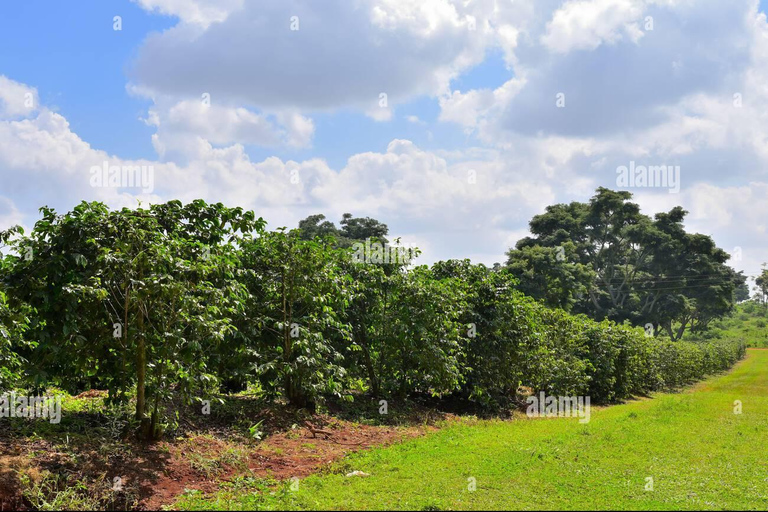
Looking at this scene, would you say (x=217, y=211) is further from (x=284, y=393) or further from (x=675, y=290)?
(x=675, y=290)

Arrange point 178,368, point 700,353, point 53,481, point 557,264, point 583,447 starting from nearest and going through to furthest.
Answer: point 53,481, point 178,368, point 583,447, point 700,353, point 557,264

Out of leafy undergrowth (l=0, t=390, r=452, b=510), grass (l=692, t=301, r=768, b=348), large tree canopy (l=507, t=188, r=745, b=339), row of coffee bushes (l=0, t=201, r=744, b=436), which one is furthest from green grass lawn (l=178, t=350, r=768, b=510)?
grass (l=692, t=301, r=768, b=348)

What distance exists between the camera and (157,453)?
29.8 ft

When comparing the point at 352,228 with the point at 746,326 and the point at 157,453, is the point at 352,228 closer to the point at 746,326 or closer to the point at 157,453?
the point at 157,453

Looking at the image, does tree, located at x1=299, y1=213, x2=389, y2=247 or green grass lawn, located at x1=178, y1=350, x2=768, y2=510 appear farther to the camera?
tree, located at x1=299, y1=213, x2=389, y2=247

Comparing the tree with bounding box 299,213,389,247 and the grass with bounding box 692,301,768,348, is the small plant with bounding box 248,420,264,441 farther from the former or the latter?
the grass with bounding box 692,301,768,348

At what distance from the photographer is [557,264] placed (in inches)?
1893

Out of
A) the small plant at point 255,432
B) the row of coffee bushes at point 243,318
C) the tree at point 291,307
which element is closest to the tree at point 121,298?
the row of coffee bushes at point 243,318

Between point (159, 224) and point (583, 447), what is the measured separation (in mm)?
8441

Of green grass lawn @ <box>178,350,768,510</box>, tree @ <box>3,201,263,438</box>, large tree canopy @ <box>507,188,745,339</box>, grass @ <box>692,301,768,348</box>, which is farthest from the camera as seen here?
grass @ <box>692,301,768,348</box>

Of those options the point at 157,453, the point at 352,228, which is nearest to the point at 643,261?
the point at 352,228

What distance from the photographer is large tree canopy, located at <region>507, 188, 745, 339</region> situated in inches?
2494

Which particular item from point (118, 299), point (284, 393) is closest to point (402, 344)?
point (284, 393)

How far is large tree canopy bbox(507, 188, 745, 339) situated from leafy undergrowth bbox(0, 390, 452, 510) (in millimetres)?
51483
